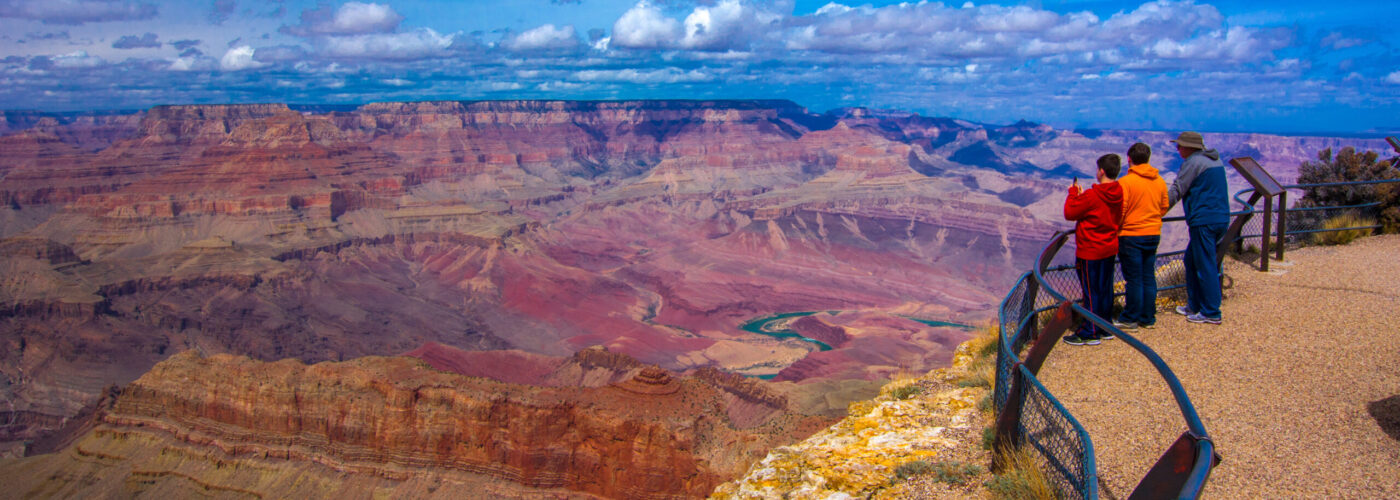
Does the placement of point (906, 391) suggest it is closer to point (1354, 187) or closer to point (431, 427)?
point (1354, 187)

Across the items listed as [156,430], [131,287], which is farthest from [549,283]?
[156,430]

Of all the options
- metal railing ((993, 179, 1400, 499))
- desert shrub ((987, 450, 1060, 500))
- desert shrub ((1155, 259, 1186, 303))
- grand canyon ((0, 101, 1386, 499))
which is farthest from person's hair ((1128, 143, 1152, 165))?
grand canyon ((0, 101, 1386, 499))

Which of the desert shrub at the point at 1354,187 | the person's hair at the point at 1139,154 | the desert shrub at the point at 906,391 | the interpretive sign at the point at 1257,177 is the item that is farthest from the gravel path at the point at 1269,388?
the desert shrub at the point at 1354,187

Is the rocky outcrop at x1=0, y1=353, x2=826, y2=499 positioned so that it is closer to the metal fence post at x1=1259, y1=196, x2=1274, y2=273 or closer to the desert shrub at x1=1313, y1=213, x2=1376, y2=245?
the metal fence post at x1=1259, y1=196, x2=1274, y2=273

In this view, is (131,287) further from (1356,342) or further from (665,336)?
(1356,342)

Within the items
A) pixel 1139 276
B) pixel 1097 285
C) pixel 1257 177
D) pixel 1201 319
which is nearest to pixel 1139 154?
pixel 1139 276
